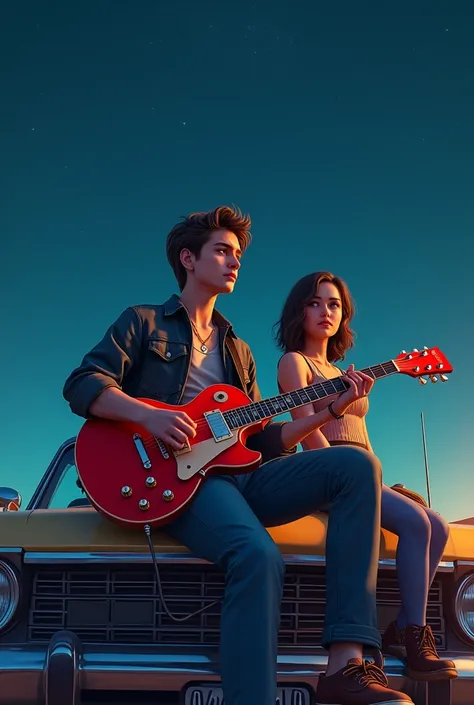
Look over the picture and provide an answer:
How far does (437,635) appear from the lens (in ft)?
9.48

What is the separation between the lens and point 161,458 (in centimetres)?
270

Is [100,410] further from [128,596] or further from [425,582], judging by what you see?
[425,582]

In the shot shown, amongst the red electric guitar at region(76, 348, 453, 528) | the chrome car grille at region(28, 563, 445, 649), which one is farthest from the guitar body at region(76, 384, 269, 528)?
the chrome car grille at region(28, 563, 445, 649)

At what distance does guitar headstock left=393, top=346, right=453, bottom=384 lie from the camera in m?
3.63

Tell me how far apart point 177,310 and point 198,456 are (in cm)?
80

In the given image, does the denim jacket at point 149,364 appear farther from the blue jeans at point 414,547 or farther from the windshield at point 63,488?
the windshield at point 63,488

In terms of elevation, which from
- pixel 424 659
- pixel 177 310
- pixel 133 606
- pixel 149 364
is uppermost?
pixel 177 310

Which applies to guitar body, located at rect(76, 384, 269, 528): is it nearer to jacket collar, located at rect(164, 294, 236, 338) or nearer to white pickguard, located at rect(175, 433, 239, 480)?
white pickguard, located at rect(175, 433, 239, 480)

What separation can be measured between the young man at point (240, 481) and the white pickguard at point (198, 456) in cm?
6

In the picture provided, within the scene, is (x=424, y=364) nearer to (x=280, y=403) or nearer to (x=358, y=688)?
(x=280, y=403)

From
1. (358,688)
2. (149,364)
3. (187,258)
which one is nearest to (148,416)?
(149,364)

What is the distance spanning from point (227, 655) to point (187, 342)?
52.6 inches

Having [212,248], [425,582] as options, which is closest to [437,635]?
[425,582]

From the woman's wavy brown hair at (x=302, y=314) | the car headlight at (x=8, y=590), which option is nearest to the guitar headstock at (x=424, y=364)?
the woman's wavy brown hair at (x=302, y=314)
